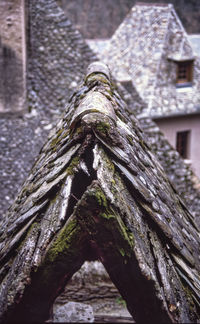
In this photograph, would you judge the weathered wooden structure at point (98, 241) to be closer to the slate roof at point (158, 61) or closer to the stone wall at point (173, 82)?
the slate roof at point (158, 61)

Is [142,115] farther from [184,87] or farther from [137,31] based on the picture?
[137,31]

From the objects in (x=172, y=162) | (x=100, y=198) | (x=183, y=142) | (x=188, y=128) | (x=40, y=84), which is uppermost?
(x=188, y=128)

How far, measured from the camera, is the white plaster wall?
44.7 feet

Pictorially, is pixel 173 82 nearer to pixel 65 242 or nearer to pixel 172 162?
pixel 172 162

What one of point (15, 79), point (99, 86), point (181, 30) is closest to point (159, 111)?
point (181, 30)

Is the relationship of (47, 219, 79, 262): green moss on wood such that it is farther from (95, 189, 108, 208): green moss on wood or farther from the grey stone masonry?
the grey stone masonry

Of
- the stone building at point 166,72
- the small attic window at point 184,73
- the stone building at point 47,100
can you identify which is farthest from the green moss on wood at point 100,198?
the small attic window at point 184,73

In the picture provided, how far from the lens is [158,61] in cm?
1348

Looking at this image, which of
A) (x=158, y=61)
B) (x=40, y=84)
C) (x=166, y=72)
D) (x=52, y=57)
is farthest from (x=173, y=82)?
(x=40, y=84)

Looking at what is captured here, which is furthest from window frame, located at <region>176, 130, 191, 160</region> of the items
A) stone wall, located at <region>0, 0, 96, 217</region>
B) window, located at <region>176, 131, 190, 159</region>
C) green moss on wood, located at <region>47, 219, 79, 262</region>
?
green moss on wood, located at <region>47, 219, 79, 262</region>

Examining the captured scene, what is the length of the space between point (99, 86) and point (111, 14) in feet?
107

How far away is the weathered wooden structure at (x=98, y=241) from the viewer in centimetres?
131

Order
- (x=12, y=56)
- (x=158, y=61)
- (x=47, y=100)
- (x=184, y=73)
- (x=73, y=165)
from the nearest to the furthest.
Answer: (x=73, y=165)
(x=12, y=56)
(x=47, y=100)
(x=158, y=61)
(x=184, y=73)

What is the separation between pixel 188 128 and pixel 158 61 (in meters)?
2.41
